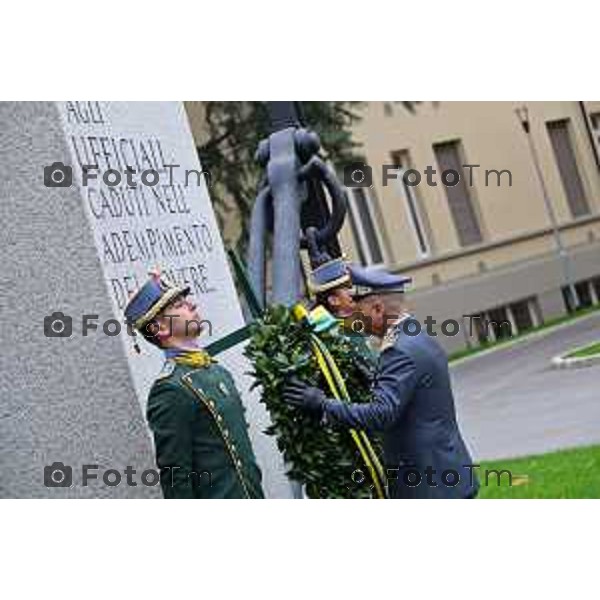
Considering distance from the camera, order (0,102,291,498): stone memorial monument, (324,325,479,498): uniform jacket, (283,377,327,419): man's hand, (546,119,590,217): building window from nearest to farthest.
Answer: (324,325,479,498): uniform jacket, (283,377,327,419): man's hand, (0,102,291,498): stone memorial monument, (546,119,590,217): building window

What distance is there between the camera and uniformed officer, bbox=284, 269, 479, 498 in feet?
15.0

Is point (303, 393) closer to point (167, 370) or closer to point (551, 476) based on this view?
point (167, 370)

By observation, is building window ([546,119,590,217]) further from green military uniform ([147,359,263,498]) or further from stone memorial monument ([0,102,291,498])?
green military uniform ([147,359,263,498])

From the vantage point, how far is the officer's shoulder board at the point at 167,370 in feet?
15.4

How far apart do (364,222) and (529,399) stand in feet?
2.96

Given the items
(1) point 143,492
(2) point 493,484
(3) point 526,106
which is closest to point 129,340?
(1) point 143,492

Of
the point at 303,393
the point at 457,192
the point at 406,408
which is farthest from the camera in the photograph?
the point at 457,192

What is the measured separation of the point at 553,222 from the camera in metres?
5.57
